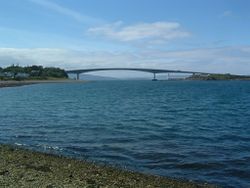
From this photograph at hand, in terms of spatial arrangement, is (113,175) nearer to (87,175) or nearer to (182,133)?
(87,175)

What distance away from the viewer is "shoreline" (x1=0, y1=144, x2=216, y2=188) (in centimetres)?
1441

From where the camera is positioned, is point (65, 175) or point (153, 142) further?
point (153, 142)

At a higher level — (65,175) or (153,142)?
(65,175)

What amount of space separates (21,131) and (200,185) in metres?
17.7

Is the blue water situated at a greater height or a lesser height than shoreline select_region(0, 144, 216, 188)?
lesser

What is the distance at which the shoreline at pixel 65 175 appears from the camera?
1441 cm

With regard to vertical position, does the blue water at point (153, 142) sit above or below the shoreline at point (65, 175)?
below

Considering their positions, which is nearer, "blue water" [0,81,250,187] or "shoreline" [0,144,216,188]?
"shoreline" [0,144,216,188]

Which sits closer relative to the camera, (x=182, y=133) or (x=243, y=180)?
(x=243, y=180)

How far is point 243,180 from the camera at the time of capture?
18156 millimetres

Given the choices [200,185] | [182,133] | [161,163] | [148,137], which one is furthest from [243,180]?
[182,133]

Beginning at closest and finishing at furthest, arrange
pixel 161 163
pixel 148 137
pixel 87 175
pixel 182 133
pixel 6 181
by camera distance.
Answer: pixel 6 181 < pixel 87 175 < pixel 161 163 < pixel 148 137 < pixel 182 133

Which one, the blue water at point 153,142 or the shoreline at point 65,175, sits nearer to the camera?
the shoreline at point 65,175

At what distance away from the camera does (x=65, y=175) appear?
51.7ft
